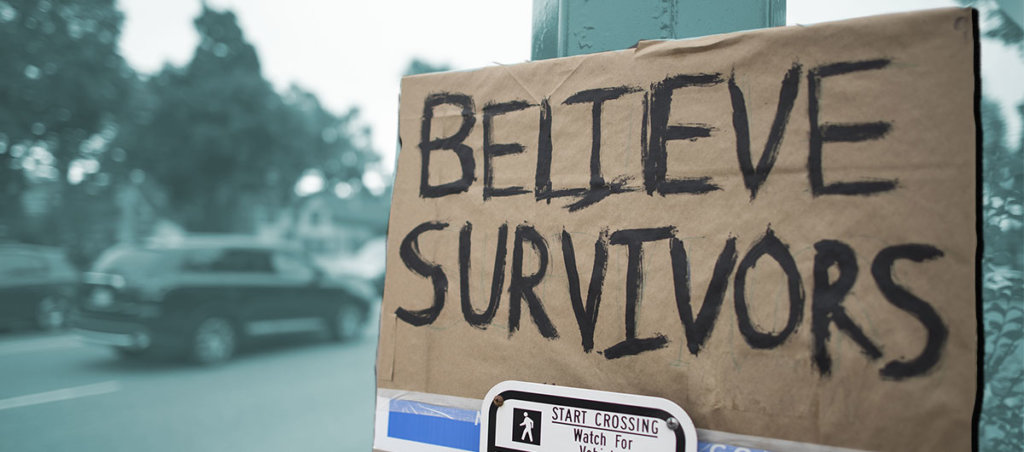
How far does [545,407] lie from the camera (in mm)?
1050

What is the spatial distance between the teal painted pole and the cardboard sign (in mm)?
362

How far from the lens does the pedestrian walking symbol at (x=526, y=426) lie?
3.45ft

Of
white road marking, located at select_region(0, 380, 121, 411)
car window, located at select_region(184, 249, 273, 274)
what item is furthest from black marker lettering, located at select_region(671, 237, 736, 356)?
car window, located at select_region(184, 249, 273, 274)

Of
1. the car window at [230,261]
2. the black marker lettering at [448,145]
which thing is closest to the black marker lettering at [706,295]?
the black marker lettering at [448,145]

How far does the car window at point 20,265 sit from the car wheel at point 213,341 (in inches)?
151

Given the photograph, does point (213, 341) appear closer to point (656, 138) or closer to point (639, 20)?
point (639, 20)

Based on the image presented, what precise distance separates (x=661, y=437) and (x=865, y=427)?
11.4 inches

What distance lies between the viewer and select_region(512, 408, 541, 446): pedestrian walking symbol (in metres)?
1.05

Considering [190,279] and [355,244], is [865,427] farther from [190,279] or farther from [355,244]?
[355,244]

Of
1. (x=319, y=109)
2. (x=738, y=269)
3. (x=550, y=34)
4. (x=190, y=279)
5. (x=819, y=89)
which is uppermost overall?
(x=319, y=109)

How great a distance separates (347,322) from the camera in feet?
29.5

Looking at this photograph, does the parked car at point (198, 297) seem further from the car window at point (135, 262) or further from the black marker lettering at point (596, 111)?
the black marker lettering at point (596, 111)

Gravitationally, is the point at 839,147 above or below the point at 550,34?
below

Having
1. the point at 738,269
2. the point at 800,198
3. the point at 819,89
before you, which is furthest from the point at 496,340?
the point at 819,89
